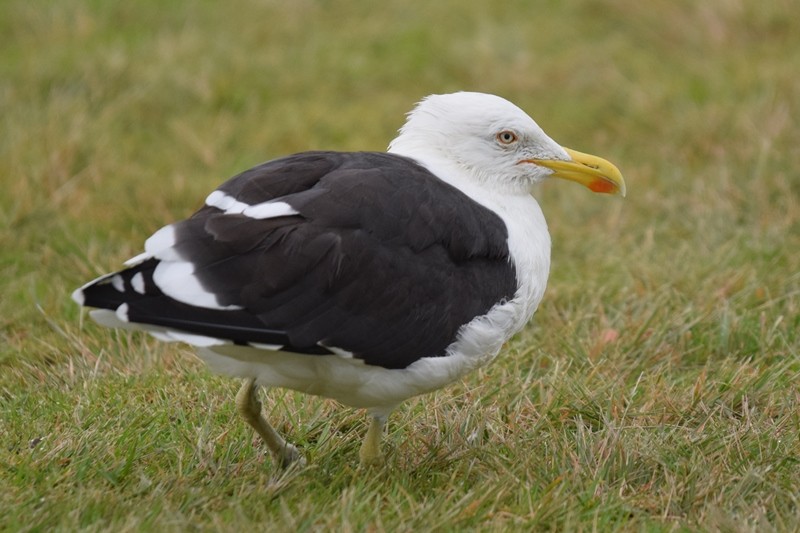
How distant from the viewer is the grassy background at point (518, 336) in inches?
159

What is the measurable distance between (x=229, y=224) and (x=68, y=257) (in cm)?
272

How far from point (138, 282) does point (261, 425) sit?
0.83m

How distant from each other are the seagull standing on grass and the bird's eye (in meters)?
0.31

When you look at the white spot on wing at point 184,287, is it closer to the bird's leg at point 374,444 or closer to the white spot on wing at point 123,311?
the white spot on wing at point 123,311

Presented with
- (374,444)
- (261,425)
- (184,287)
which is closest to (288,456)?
(261,425)

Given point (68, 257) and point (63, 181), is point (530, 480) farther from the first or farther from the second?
point (63, 181)

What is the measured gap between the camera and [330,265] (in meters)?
3.90

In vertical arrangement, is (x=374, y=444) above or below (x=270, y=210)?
below

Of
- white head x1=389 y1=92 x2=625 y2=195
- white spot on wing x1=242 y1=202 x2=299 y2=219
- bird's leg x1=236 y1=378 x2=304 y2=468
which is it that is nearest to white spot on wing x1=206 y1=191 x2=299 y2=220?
white spot on wing x1=242 y1=202 x2=299 y2=219

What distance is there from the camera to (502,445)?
4.43 m

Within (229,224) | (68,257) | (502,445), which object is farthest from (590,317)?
(68,257)

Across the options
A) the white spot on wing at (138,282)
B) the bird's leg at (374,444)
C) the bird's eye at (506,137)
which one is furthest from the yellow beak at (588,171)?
the white spot on wing at (138,282)

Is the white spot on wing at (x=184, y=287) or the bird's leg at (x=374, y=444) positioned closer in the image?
the white spot on wing at (x=184, y=287)

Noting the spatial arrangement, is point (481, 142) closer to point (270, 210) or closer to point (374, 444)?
point (270, 210)
